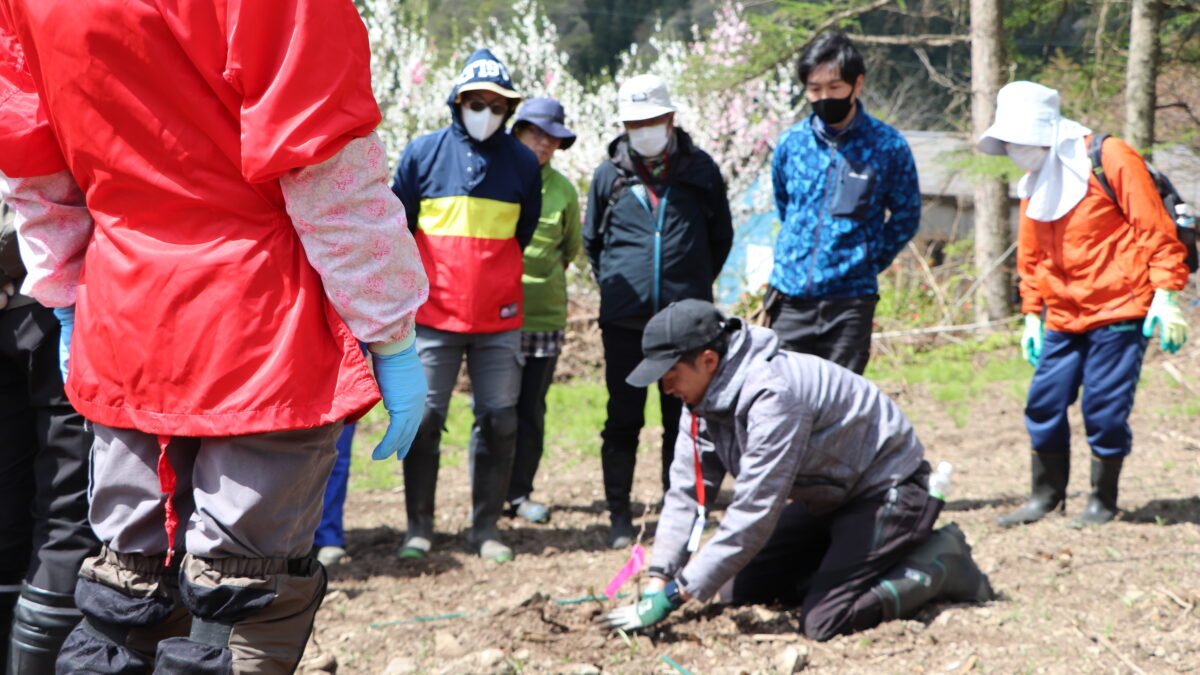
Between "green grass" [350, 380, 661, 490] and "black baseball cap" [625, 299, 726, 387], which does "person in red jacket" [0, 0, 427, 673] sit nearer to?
"black baseball cap" [625, 299, 726, 387]

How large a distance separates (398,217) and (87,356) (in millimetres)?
645

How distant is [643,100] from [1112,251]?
2.19 meters

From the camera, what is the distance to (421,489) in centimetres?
486

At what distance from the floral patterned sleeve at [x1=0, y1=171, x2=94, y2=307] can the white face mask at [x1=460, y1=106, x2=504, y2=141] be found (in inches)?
101

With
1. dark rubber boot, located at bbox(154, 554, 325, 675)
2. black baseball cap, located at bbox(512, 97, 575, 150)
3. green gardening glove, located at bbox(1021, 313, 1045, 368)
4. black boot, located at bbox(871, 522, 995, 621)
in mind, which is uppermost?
black baseball cap, located at bbox(512, 97, 575, 150)

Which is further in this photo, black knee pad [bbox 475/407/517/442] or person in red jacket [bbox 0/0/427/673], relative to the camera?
black knee pad [bbox 475/407/517/442]

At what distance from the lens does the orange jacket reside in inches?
183

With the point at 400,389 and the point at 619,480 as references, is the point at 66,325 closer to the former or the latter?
the point at 400,389

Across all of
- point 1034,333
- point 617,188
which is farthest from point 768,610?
point 1034,333

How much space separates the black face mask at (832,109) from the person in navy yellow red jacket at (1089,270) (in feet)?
2.10

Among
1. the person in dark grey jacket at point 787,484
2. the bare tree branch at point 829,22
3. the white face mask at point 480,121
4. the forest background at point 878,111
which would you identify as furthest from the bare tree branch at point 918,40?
the person in dark grey jacket at point 787,484

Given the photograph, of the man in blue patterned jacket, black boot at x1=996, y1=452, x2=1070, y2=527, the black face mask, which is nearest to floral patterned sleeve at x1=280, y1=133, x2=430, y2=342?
the man in blue patterned jacket

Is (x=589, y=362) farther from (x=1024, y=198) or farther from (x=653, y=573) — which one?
(x=653, y=573)

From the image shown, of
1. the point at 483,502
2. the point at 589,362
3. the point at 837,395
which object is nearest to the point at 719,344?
the point at 837,395
